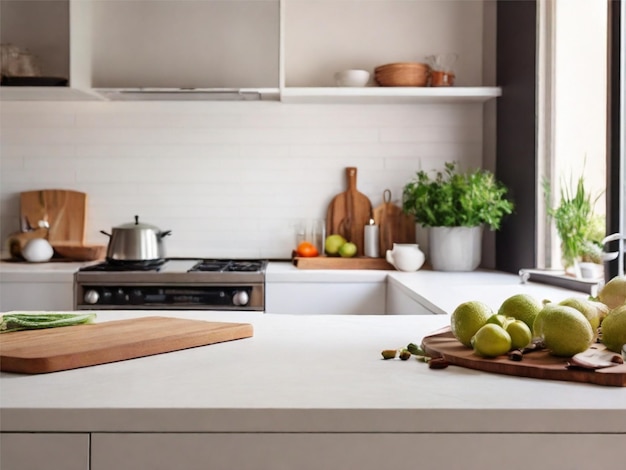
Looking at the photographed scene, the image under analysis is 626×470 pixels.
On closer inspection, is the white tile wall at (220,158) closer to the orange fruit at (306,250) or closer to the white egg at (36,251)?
the orange fruit at (306,250)

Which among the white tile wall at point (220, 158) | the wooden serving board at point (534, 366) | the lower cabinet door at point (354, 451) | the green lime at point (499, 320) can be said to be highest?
the white tile wall at point (220, 158)

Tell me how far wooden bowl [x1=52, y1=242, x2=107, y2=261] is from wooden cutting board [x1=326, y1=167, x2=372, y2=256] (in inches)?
50.7

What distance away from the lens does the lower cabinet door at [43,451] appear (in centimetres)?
105

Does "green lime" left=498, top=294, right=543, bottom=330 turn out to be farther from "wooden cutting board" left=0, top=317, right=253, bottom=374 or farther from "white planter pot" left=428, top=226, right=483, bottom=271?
"white planter pot" left=428, top=226, right=483, bottom=271

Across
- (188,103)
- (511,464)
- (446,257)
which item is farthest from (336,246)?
(511,464)

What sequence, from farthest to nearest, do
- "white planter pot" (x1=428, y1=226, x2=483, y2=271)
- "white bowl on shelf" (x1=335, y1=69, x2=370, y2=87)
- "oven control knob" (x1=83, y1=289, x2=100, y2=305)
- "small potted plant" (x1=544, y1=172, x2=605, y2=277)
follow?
"white bowl on shelf" (x1=335, y1=69, x2=370, y2=87) → "white planter pot" (x1=428, y1=226, x2=483, y2=271) → "oven control knob" (x1=83, y1=289, x2=100, y2=305) → "small potted plant" (x1=544, y1=172, x2=605, y2=277)

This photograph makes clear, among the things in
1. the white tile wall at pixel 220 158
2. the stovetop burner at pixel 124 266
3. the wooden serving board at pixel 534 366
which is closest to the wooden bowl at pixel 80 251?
the white tile wall at pixel 220 158

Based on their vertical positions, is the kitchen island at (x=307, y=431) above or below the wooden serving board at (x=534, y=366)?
below

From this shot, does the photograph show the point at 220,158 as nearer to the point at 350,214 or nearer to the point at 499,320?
→ the point at 350,214

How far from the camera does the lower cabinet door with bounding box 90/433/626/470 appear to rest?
1.06 metres

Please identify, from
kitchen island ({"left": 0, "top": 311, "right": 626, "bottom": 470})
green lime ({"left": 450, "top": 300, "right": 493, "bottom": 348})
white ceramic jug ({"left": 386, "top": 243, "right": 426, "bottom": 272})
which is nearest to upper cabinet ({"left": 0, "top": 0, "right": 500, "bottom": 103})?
white ceramic jug ({"left": 386, "top": 243, "right": 426, "bottom": 272})

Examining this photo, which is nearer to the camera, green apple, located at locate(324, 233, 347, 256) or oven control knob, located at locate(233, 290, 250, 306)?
oven control knob, located at locate(233, 290, 250, 306)

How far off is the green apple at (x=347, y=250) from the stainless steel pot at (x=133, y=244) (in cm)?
99

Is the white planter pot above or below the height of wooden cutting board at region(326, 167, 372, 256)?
below
